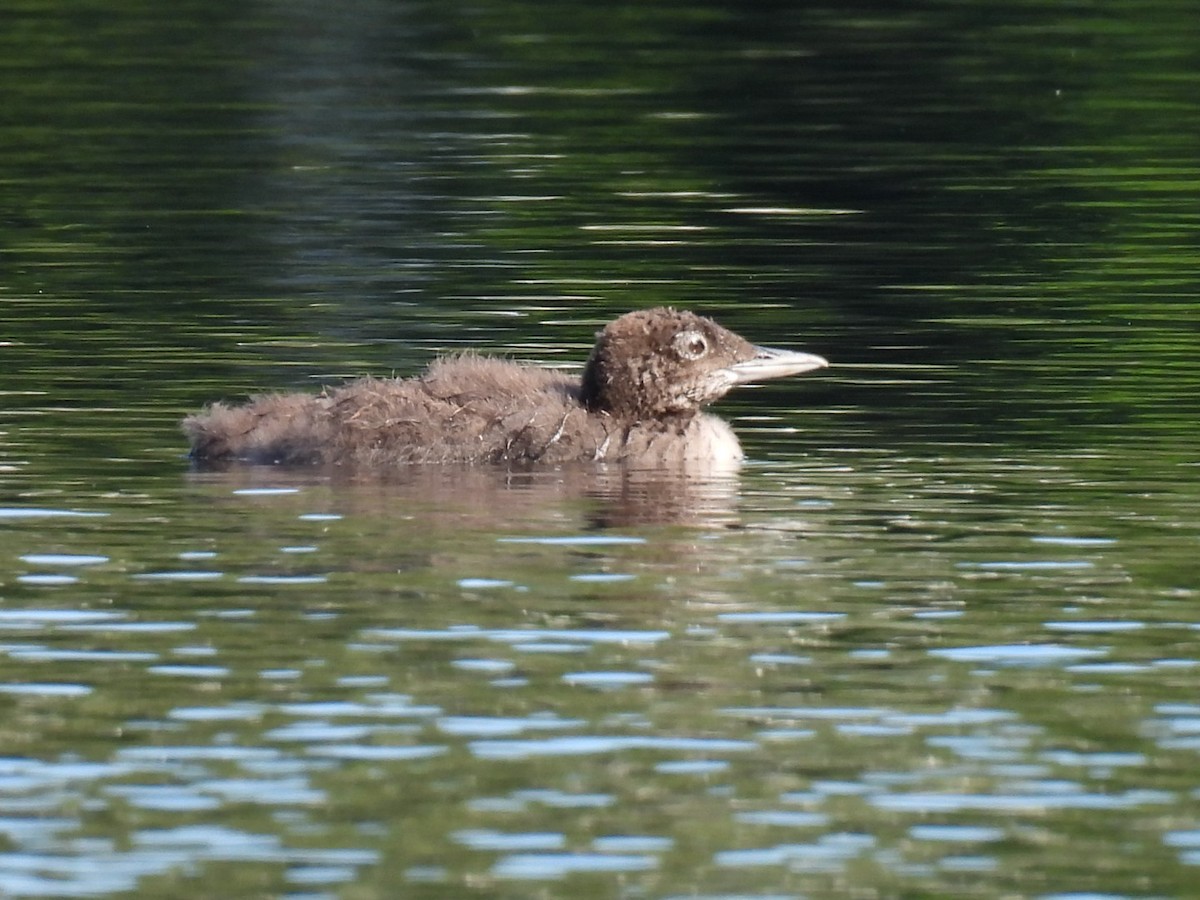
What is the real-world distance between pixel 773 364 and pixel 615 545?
3553 millimetres

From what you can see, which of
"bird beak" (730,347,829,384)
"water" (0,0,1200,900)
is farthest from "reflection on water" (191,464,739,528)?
"bird beak" (730,347,829,384)

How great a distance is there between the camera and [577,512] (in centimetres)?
1462

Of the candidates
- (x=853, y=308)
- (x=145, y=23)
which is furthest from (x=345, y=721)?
(x=145, y=23)

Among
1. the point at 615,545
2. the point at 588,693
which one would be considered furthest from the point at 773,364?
the point at 588,693

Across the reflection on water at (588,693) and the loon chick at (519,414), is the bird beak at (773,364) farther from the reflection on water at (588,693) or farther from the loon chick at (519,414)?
the reflection on water at (588,693)

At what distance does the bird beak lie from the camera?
1689cm

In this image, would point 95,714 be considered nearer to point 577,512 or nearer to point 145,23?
point 577,512

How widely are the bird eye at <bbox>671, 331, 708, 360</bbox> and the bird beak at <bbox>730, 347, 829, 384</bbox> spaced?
229mm

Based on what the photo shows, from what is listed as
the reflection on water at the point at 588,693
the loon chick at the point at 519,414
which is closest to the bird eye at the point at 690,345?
the loon chick at the point at 519,414

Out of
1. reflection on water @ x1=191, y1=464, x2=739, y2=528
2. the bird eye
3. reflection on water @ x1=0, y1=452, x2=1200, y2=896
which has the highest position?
the bird eye

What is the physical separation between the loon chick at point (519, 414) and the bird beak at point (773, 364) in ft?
0.08

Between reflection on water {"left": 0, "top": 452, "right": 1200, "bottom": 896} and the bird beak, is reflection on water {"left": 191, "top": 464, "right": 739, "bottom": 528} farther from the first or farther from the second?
the bird beak

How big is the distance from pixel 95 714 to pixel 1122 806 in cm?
367

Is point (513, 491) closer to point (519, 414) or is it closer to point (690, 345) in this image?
point (519, 414)
